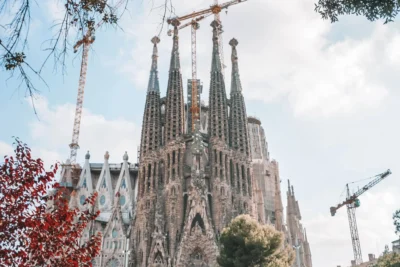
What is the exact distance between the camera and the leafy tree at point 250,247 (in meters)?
22.9

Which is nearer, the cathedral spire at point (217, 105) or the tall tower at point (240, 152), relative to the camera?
the tall tower at point (240, 152)

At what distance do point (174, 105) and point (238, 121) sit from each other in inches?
261

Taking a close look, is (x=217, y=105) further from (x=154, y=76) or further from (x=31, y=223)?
(x=31, y=223)

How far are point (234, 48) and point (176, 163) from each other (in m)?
17.1

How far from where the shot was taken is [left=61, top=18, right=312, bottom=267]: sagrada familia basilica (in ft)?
124

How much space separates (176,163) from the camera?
41.3 meters

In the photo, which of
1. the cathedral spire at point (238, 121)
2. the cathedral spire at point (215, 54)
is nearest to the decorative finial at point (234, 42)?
the cathedral spire at point (215, 54)

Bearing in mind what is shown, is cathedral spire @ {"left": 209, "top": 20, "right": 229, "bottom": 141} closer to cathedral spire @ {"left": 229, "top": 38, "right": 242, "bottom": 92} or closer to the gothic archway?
cathedral spire @ {"left": 229, "top": 38, "right": 242, "bottom": 92}

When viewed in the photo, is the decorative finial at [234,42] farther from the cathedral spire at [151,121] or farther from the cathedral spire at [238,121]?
the cathedral spire at [151,121]

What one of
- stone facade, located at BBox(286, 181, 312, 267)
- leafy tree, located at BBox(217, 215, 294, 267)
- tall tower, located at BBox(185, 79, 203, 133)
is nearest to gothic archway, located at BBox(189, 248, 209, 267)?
leafy tree, located at BBox(217, 215, 294, 267)

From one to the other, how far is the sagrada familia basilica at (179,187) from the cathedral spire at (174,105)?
0.33 feet

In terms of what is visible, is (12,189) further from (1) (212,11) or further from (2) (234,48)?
(1) (212,11)

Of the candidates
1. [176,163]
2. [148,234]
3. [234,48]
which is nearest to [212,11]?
[234,48]

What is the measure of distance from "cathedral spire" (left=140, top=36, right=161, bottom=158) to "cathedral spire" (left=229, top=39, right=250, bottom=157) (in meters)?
7.36
